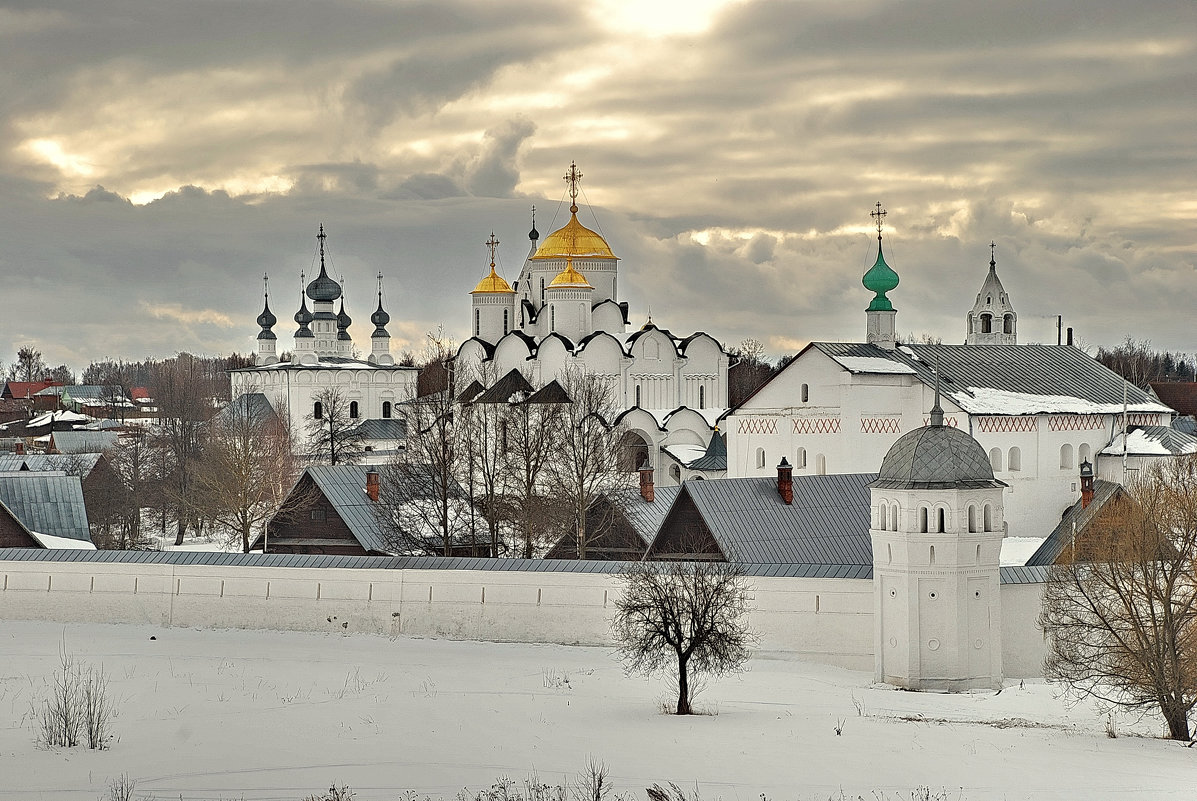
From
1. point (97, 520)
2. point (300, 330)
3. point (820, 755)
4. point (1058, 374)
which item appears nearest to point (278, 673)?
point (820, 755)

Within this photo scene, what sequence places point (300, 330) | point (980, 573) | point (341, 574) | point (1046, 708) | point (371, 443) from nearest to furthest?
point (1046, 708) < point (980, 573) < point (341, 574) < point (371, 443) < point (300, 330)

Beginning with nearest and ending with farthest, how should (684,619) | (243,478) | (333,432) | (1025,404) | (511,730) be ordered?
(511,730) < (684,619) < (243,478) < (1025,404) < (333,432)

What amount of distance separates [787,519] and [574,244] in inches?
1088

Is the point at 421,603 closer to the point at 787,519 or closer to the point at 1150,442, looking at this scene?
the point at 787,519

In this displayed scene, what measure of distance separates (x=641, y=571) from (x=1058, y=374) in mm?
22503

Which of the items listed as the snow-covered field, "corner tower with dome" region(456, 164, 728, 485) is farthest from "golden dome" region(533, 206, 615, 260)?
the snow-covered field

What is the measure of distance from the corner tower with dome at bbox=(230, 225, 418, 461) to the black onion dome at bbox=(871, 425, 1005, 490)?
3935cm

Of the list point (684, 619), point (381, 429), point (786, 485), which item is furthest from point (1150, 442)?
point (381, 429)

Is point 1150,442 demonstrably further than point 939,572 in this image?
Yes

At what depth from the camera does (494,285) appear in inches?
2131

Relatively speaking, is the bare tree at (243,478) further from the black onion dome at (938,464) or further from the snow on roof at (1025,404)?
the snow on roof at (1025,404)

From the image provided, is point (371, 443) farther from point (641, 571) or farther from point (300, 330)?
point (641, 571)

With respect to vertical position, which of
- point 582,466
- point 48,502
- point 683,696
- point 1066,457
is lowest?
point 683,696

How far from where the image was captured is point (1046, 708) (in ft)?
56.4
